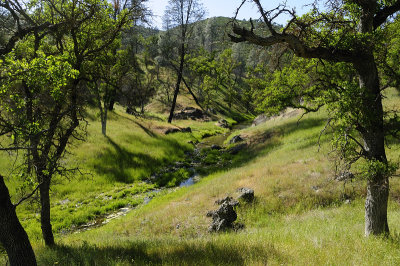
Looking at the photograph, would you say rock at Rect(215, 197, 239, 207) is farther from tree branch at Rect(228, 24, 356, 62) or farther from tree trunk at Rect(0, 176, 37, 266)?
tree trunk at Rect(0, 176, 37, 266)

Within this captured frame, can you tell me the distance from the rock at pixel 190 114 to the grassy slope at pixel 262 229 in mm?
29364

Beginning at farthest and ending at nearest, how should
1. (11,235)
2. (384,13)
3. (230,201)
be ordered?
(230,201) → (384,13) → (11,235)

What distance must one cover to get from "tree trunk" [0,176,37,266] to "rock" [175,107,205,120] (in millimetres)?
42989

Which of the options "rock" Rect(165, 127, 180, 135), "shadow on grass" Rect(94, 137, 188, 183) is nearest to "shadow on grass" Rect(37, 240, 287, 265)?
"shadow on grass" Rect(94, 137, 188, 183)

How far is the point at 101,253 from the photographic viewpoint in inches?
248

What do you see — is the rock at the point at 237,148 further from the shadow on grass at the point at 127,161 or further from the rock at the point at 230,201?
the rock at the point at 230,201

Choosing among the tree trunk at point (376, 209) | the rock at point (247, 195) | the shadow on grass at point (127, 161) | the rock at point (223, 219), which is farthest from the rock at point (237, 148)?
the tree trunk at point (376, 209)

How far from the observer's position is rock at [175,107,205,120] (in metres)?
48.0

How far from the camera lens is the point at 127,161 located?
19.9 metres

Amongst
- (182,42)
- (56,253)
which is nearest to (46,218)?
(56,253)

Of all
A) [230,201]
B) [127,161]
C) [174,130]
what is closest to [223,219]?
[230,201]

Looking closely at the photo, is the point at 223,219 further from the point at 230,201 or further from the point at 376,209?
the point at 376,209

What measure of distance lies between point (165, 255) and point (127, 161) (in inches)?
582

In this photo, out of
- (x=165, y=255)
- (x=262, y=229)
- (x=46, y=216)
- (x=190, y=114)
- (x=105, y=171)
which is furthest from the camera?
(x=190, y=114)
